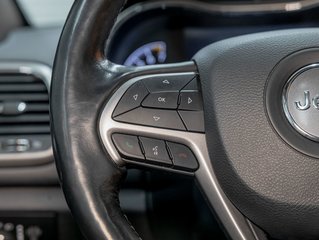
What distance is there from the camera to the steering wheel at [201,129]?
0.77 metres

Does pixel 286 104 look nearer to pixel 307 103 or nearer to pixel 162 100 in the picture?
pixel 307 103

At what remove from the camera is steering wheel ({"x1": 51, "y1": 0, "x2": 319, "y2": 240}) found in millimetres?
773

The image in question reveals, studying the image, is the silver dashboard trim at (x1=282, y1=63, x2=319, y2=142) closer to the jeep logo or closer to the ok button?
the jeep logo

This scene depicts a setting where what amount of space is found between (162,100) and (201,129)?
6 cm

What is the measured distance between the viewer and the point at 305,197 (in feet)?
2.53

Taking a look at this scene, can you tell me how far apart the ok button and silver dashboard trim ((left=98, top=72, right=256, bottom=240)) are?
0.10 ft

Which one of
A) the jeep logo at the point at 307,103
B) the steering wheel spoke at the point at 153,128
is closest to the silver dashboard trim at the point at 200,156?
the steering wheel spoke at the point at 153,128

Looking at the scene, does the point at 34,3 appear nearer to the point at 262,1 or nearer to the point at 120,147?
the point at 262,1

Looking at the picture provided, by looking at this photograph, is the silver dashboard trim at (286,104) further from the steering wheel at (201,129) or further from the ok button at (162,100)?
the ok button at (162,100)

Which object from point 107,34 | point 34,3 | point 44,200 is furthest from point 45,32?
point 107,34

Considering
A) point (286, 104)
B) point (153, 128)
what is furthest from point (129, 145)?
point (286, 104)

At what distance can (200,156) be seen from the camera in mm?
799

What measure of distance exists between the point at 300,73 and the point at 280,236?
18 centimetres

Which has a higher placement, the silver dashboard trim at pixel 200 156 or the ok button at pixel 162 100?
the ok button at pixel 162 100
